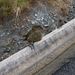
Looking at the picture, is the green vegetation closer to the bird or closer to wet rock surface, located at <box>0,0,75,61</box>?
wet rock surface, located at <box>0,0,75,61</box>

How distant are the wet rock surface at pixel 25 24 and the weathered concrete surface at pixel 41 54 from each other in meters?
0.25

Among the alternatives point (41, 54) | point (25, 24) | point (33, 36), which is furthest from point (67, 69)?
point (25, 24)

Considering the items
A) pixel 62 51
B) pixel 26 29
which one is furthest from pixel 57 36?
pixel 26 29

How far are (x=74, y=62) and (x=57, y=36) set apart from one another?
1.30 feet

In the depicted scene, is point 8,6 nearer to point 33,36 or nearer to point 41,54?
point 33,36

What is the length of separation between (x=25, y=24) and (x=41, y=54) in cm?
63

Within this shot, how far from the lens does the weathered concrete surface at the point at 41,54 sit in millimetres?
2885

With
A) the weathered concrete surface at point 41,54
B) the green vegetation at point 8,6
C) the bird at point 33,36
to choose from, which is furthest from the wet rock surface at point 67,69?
the green vegetation at point 8,6

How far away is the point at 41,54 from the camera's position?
3170 mm

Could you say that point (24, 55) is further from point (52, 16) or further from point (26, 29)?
point (52, 16)

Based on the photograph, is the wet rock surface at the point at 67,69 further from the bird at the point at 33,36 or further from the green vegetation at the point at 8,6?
the green vegetation at the point at 8,6

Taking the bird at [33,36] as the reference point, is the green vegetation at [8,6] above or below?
above

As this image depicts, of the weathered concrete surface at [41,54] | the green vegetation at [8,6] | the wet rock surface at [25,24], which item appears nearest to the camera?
the weathered concrete surface at [41,54]

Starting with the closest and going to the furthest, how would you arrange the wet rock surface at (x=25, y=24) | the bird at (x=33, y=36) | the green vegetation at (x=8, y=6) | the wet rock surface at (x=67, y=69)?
the bird at (x=33, y=36), the wet rock surface at (x=67, y=69), the wet rock surface at (x=25, y=24), the green vegetation at (x=8, y=6)
